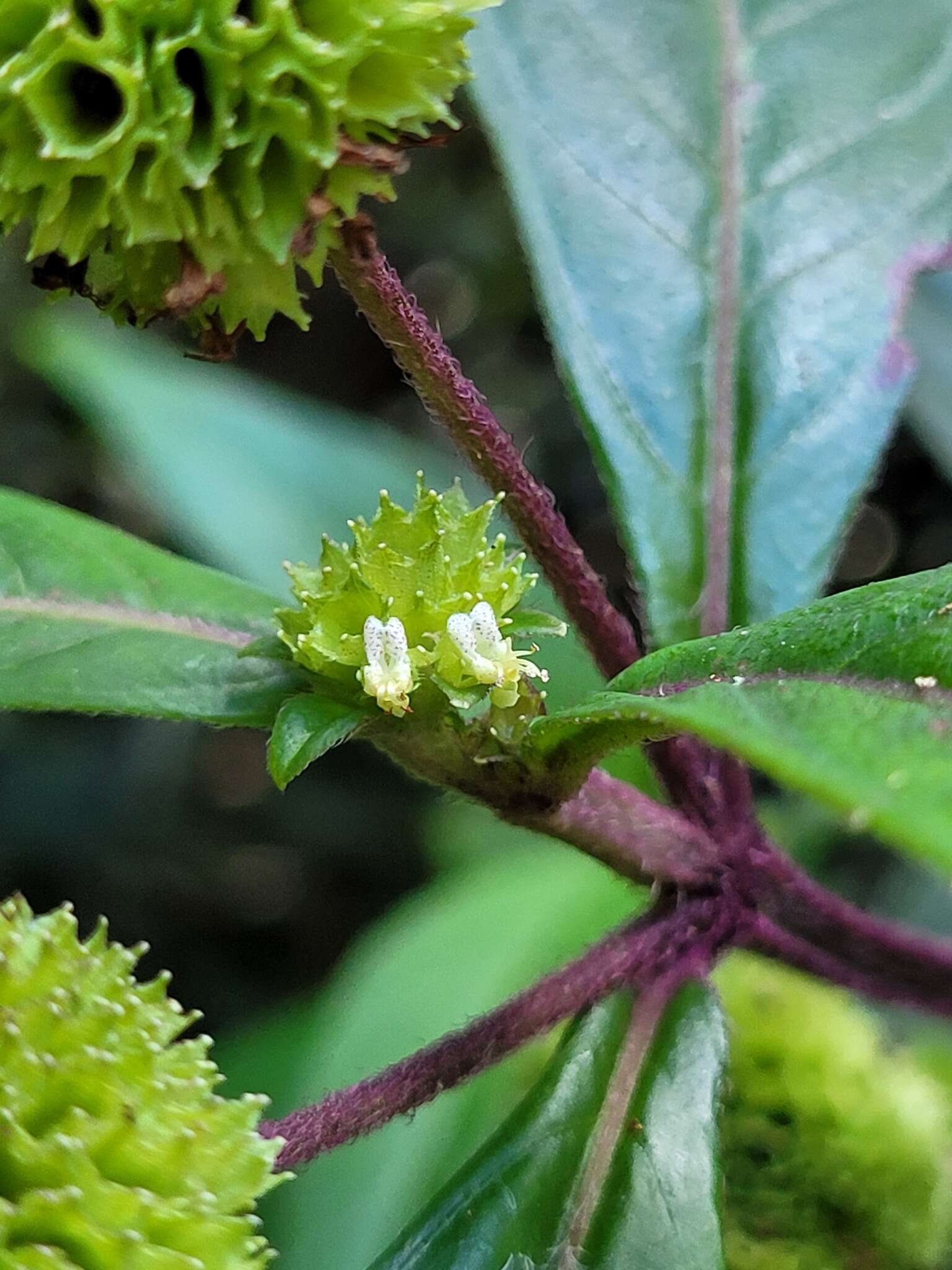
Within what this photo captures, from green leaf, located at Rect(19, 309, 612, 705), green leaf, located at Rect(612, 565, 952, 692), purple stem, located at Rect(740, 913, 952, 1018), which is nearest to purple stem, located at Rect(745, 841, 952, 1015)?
purple stem, located at Rect(740, 913, 952, 1018)

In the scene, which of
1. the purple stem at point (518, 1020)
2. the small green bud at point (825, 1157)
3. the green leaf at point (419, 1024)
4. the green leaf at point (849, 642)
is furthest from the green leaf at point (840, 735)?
the green leaf at point (419, 1024)

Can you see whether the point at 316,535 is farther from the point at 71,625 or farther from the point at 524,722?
the point at 524,722

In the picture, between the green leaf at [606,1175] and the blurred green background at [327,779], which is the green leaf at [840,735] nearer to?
the green leaf at [606,1175]

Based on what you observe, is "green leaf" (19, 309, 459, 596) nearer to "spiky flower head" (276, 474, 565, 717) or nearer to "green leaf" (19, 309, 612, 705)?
"green leaf" (19, 309, 612, 705)

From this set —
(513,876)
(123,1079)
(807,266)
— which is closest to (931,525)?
(513,876)

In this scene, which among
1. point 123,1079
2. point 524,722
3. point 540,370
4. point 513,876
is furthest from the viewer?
point 540,370

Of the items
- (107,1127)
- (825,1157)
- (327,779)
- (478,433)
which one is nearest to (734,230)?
(478,433)
